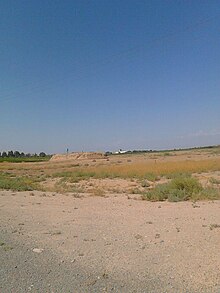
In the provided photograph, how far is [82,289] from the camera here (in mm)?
4070

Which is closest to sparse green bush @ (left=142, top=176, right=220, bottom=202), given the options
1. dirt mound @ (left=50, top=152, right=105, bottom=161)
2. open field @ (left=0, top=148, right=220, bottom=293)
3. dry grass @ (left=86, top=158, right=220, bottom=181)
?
open field @ (left=0, top=148, right=220, bottom=293)

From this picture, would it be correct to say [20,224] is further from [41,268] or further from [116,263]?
[116,263]

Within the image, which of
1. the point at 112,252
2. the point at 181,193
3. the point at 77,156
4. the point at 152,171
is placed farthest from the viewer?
the point at 77,156

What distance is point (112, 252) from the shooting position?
580 cm

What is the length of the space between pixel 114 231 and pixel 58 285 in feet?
11.6

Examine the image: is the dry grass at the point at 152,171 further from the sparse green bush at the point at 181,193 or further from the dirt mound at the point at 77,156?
the dirt mound at the point at 77,156

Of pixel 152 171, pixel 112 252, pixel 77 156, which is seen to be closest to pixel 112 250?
pixel 112 252

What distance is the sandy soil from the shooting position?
428 cm

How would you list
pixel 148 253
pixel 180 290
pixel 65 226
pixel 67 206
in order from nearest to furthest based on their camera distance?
pixel 180 290, pixel 148 253, pixel 65 226, pixel 67 206

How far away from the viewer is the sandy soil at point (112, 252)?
14.0 ft

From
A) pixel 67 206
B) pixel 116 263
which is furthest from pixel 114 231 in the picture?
pixel 67 206

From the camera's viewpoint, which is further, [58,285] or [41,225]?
[41,225]

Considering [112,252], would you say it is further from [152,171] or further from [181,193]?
[152,171]

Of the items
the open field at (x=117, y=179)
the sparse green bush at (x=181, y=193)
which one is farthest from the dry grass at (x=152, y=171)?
the sparse green bush at (x=181, y=193)
